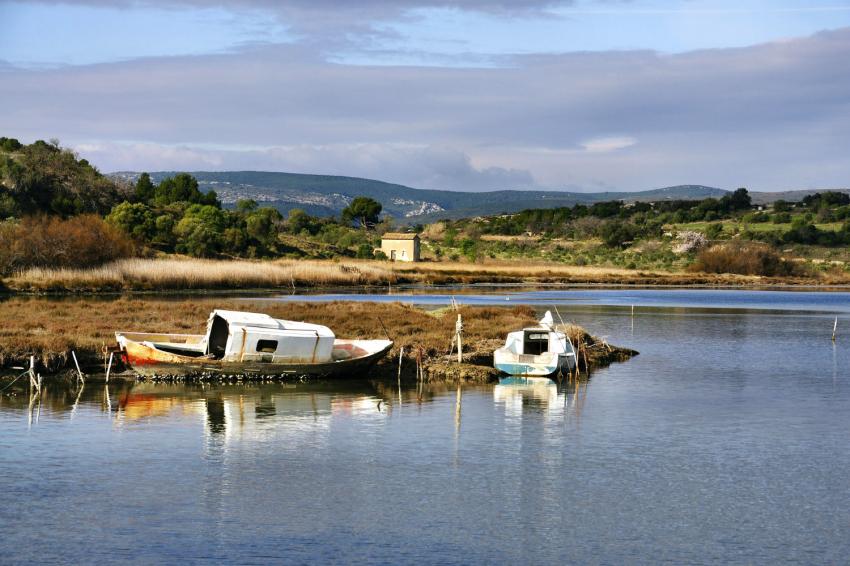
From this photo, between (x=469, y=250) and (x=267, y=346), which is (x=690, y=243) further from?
(x=267, y=346)

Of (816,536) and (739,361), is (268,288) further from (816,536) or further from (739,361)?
(816,536)

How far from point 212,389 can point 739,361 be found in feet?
71.0

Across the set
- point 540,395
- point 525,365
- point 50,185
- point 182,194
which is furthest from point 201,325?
point 182,194

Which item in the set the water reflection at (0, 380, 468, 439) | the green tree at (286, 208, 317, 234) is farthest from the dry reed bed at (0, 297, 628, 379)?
the green tree at (286, 208, 317, 234)

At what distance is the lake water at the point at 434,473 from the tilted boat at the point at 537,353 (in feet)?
4.10

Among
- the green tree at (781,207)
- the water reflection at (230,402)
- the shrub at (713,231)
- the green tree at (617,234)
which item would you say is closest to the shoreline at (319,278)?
the green tree at (617,234)

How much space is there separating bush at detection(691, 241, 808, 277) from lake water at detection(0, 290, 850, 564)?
81.8 meters

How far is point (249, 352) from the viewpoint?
1342 inches

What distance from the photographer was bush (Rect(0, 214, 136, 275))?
7769 centimetres

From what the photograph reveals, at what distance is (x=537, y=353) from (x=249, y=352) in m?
10.7

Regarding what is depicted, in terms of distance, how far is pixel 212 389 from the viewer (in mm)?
33750

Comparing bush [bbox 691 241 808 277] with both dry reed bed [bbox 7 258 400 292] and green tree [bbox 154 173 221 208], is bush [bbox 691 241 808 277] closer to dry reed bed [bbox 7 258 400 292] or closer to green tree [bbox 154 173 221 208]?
dry reed bed [bbox 7 258 400 292]

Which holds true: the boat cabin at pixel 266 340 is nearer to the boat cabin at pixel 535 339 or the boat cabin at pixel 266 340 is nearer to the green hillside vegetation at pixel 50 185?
the boat cabin at pixel 535 339

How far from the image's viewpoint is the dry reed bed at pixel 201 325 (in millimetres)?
34969
